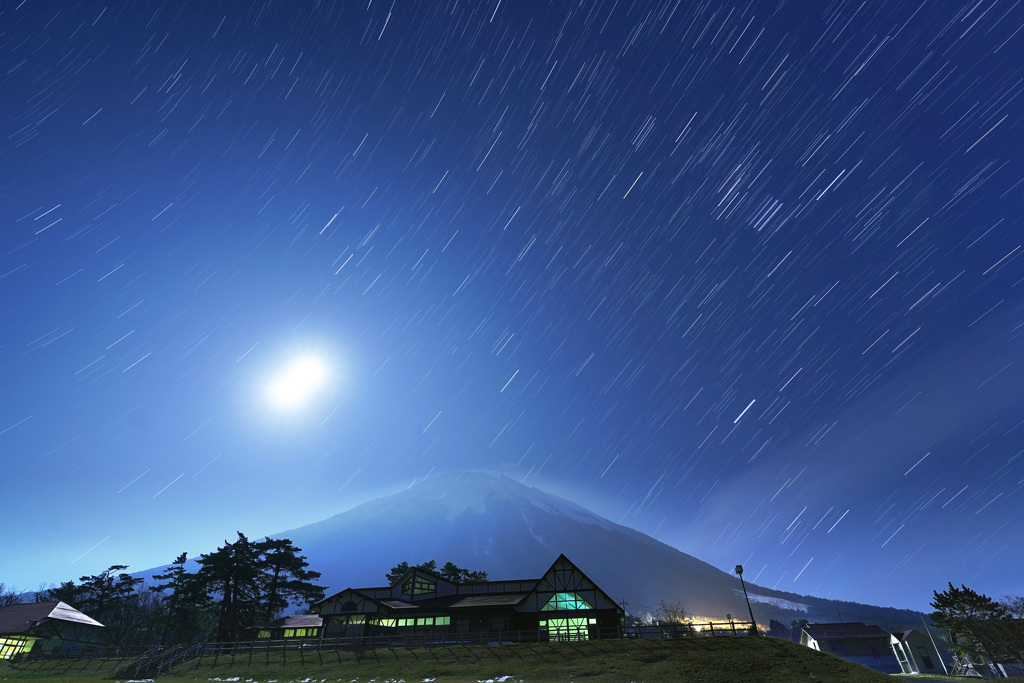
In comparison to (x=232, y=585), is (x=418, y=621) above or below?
below

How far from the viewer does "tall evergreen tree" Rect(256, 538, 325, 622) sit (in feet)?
194

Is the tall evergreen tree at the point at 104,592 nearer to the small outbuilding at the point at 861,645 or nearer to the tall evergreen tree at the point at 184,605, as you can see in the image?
the tall evergreen tree at the point at 184,605

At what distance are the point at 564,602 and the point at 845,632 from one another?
163ft

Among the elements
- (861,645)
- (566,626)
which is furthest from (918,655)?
(566,626)

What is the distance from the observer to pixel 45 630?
2009 inches

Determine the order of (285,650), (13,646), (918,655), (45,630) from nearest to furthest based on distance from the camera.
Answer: (285,650)
(13,646)
(45,630)
(918,655)

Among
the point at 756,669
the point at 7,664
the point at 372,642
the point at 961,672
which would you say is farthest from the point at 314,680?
the point at 961,672

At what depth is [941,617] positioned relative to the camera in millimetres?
47219

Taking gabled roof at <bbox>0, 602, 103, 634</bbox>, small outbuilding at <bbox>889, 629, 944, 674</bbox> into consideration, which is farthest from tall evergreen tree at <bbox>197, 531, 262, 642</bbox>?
small outbuilding at <bbox>889, 629, 944, 674</bbox>

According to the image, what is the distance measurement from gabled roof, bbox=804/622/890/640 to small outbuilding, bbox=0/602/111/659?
87.3 meters

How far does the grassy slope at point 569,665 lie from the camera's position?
2600 cm

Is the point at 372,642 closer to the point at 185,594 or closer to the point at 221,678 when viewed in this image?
the point at 221,678

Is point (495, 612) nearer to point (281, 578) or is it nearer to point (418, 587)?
point (418, 587)

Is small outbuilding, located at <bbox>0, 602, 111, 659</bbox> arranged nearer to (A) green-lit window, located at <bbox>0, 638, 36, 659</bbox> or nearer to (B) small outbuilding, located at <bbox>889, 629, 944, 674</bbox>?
(A) green-lit window, located at <bbox>0, 638, 36, 659</bbox>
